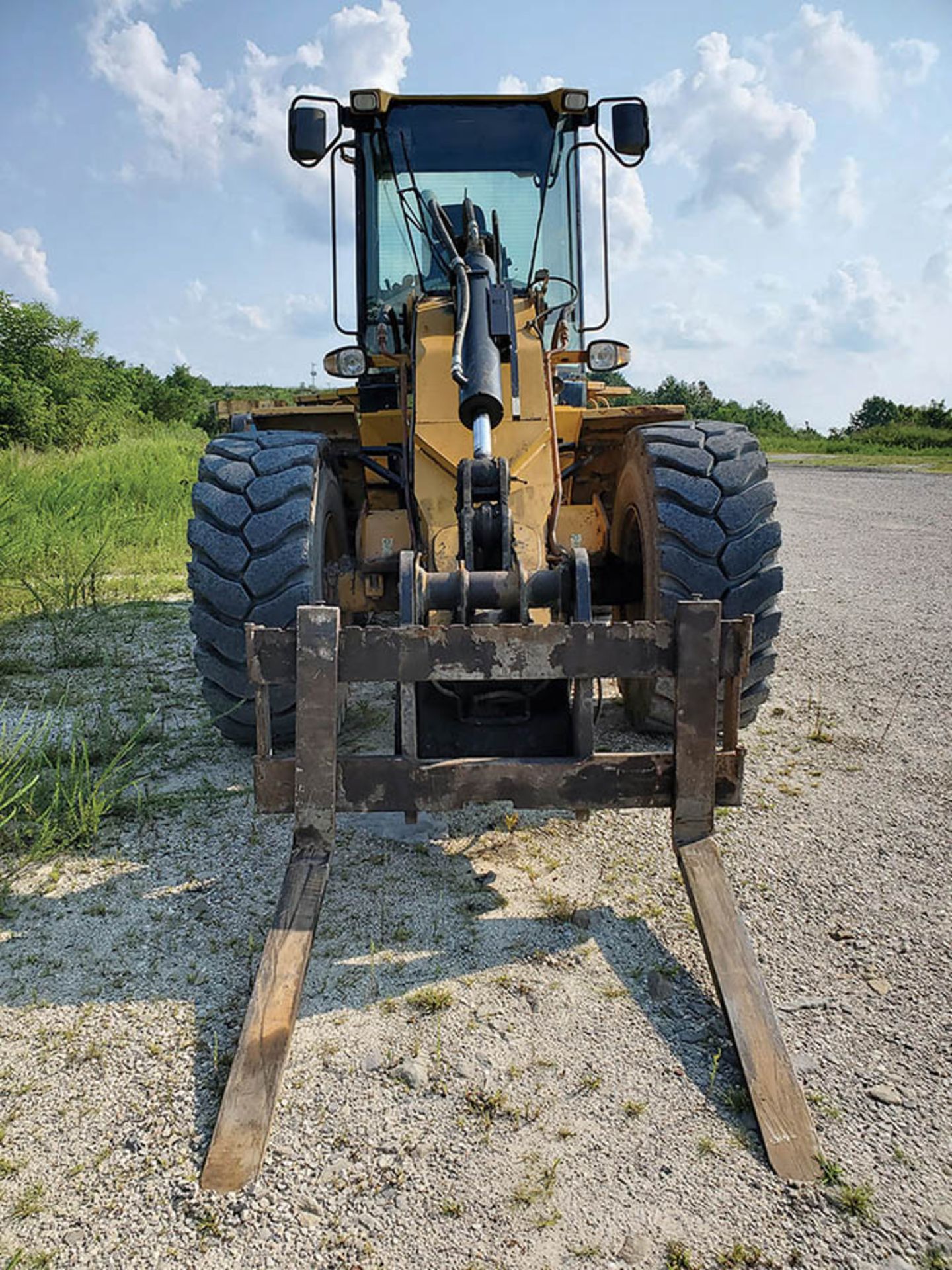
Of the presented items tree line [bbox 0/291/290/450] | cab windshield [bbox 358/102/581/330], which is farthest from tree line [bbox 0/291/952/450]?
cab windshield [bbox 358/102/581/330]

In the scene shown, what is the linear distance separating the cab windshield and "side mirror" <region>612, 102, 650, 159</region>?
1.25ft

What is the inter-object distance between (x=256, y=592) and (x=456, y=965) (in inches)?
68.5

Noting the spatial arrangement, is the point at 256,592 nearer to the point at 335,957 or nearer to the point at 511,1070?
the point at 335,957

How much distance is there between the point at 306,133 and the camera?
4574mm

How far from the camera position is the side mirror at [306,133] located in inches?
179

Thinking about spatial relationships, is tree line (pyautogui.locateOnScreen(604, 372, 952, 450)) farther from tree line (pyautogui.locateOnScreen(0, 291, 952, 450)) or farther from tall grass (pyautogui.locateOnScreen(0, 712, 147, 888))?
tall grass (pyautogui.locateOnScreen(0, 712, 147, 888))

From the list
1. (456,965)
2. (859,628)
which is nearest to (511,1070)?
(456,965)

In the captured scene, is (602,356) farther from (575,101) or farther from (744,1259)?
(744,1259)

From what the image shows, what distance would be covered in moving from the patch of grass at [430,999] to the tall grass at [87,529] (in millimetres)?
5047

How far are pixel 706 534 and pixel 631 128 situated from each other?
87.0 inches

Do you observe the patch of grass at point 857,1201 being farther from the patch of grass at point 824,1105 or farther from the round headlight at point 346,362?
the round headlight at point 346,362

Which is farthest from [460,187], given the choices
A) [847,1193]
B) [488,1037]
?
[847,1193]

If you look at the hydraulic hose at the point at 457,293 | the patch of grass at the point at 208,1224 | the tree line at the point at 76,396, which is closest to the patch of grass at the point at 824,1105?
the patch of grass at the point at 208,1224

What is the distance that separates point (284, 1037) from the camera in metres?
2.41
